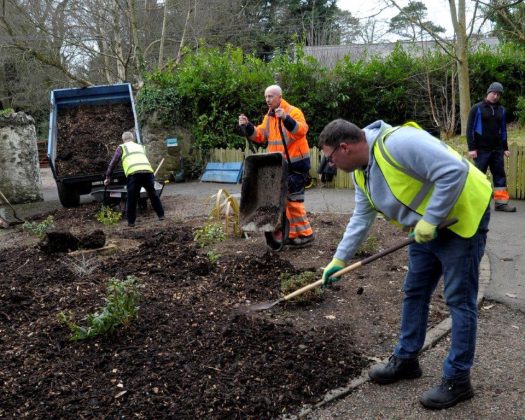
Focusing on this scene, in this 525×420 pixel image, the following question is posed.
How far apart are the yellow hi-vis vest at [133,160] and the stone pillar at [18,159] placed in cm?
482

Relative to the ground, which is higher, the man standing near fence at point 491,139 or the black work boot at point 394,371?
the man standing near fence at point 491,139

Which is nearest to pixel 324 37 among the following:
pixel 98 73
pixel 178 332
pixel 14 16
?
pixel 98 73

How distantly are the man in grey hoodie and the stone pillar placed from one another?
11.2 m

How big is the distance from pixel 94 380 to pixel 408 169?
2350mm

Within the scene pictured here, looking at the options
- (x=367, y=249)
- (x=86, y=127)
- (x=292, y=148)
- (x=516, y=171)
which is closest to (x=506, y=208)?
(x=516, y=171)

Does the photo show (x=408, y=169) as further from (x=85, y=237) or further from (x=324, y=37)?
(x=324, y=37)

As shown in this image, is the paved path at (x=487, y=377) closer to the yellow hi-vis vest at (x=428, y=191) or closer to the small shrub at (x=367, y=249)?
the yellow hi-vis vest at (x=428, y=191)

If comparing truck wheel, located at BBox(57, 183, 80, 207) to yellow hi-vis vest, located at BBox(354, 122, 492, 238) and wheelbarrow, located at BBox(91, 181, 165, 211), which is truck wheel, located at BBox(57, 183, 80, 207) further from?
yellow hi-vis vest, located at BBox(354, 122, 492, 238)

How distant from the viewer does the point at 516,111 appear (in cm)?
1480

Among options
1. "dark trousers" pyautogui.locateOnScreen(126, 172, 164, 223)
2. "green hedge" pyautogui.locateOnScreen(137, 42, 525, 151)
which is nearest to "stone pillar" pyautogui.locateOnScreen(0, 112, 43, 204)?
"green hedge" pyautogui.locateOnScreen(137, 42, 525, 151)

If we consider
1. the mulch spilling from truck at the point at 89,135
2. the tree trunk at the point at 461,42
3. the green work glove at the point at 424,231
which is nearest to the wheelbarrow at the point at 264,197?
the green work glove at the point at 424,231

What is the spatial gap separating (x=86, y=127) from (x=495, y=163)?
322 inches

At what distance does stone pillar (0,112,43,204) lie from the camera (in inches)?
495

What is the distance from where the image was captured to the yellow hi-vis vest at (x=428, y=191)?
9.73ft
